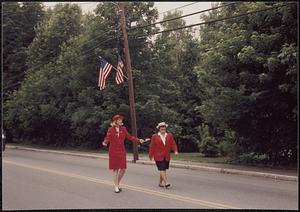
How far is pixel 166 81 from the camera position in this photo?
33750 millimetres

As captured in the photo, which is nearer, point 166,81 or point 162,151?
point 162,151

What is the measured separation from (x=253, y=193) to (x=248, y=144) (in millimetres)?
8737

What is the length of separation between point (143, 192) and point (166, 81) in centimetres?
2256

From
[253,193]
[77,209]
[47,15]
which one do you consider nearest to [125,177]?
[253,193]

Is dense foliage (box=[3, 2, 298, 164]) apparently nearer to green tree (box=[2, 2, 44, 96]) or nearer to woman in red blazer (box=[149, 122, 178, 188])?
green tree (box=[2, 2, 44, 96])

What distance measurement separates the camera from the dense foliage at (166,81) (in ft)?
57.4

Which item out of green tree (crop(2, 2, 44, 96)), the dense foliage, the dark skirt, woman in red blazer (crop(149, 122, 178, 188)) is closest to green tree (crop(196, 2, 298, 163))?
the dense foliage

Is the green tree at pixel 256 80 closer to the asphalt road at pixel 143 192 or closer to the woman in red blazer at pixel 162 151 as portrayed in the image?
the asphalt road at pixel 143 192

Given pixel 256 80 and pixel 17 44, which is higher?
pixel 17 44

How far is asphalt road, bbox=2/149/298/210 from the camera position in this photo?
9.73 metres

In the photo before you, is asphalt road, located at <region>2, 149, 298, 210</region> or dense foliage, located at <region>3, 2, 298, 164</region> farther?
dense foliage, located at <region>3, 2, 298, 164</region>

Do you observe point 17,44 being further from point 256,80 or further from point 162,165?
point 162,165

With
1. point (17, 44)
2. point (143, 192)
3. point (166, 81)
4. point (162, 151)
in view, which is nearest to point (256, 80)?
point (162, 151)

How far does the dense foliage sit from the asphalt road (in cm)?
370
